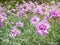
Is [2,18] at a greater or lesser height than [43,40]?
greater

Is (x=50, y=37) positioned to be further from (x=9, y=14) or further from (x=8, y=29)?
(x=9, y=14)

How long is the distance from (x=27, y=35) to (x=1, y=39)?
42 centimetres

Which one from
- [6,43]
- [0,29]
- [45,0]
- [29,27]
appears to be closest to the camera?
[6,43]

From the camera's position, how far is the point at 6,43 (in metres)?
3.27

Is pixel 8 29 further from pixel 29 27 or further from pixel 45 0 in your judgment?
pixel 45 0

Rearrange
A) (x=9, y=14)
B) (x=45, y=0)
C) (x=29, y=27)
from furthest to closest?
(x=45, y=0)
(x=9, y=14)
(x=29, y=27)

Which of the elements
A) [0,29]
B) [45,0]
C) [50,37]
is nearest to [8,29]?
[0,29]

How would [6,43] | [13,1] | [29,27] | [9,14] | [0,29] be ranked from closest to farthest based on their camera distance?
[6,43] < [0,29] < [29,27] < [9,14] < [13,1]

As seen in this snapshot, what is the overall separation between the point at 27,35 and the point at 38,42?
0.21m

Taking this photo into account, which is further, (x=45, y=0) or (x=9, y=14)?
(x=45, y=0)

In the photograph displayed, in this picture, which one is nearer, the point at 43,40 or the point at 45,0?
the point at 43,40

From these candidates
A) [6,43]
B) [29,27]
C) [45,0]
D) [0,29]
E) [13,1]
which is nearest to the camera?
[6,43]

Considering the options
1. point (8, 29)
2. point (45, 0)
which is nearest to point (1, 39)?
point (8, 29)

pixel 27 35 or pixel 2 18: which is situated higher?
pixel 2 18
